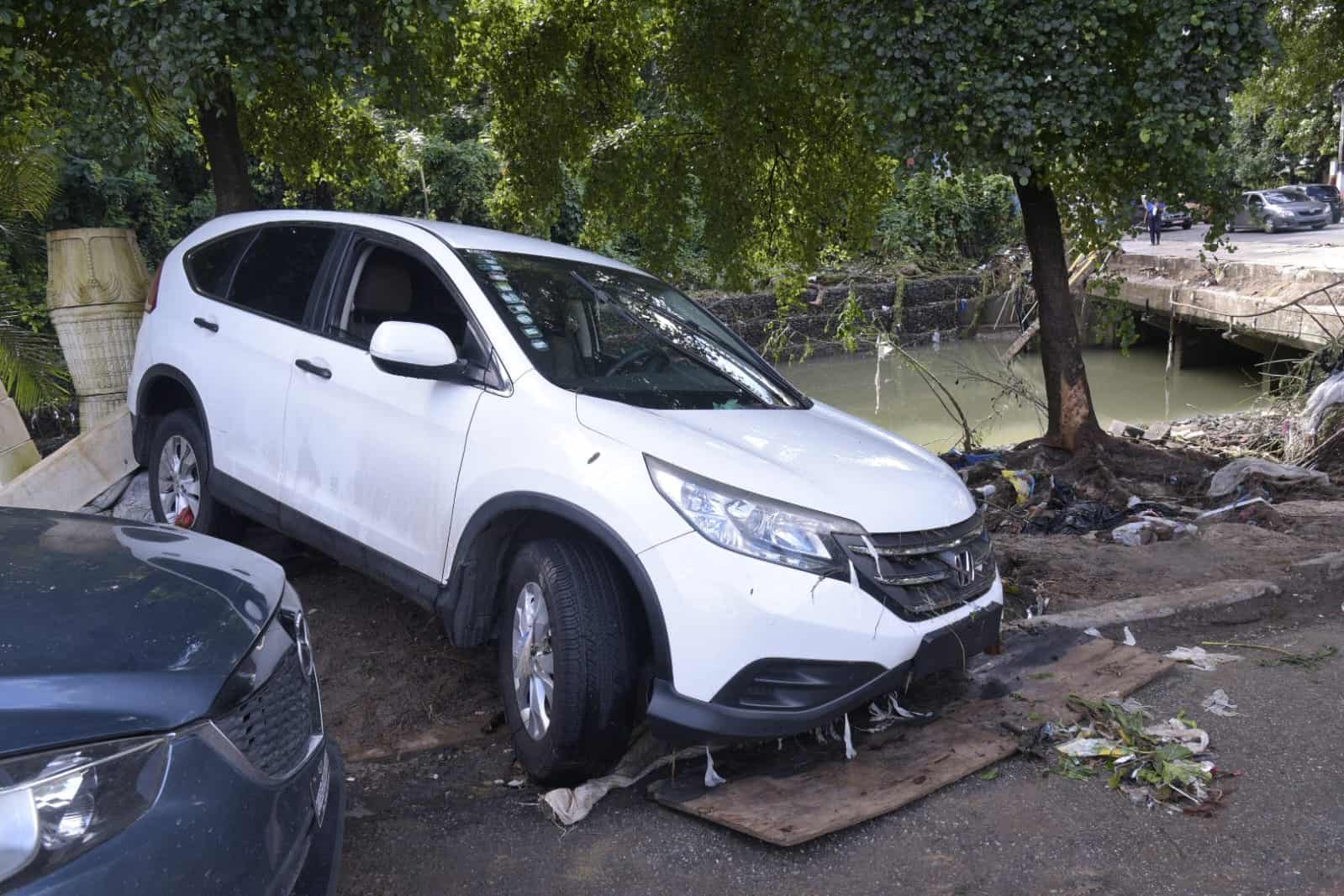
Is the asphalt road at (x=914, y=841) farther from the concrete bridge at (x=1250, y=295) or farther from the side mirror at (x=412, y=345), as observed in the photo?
the concrete bridge at (x=1250, y=295)

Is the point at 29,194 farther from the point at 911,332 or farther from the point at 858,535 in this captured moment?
the point at 911,332

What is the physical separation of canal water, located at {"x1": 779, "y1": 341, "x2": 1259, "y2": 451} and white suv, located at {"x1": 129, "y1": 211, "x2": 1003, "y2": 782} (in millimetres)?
12196

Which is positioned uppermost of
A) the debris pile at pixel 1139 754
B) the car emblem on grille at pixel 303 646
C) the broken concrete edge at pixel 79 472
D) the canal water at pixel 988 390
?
the car emblem on grille at pixel 303 646

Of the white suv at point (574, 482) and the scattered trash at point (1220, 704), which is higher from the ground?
the white suv at point (574, 482)

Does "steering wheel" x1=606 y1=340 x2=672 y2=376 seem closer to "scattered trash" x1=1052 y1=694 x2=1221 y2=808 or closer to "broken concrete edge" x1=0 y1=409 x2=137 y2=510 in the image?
"scattered trash" x1=1052 y1=694 x2=1221 y2=808

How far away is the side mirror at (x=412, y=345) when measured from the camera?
152 inches

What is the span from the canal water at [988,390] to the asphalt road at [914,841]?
12.4m

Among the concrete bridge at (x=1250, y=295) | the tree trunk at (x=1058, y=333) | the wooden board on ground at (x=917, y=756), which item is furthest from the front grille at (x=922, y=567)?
the concrete bridge at (x=1250, y=295)

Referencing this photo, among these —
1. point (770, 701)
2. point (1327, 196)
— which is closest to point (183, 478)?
point (770, 701)

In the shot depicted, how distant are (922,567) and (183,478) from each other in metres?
3.75

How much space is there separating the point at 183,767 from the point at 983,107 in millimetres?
6589

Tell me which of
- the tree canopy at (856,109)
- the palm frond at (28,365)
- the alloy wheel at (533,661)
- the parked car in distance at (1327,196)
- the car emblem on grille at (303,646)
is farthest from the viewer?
the parked car in distance at (1327,196)

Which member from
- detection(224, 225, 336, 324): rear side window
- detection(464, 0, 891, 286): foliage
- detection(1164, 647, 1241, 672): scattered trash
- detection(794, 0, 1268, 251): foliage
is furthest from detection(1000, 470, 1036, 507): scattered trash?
detection(224, 225, 336, 324): rear side window

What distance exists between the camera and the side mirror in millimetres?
3871
